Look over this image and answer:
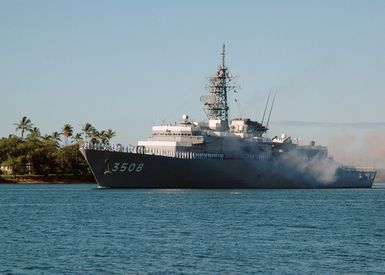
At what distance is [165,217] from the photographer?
187ft

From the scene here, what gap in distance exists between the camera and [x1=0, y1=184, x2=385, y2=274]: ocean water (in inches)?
1423

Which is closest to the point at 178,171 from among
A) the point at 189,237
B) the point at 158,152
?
the point at 158,152

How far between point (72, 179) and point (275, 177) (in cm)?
4605

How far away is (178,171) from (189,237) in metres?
43.9

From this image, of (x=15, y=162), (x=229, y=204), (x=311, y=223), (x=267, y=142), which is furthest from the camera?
(x=15, y=162)

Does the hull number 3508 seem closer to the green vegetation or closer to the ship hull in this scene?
the ship hull

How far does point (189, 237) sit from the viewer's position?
149 ft

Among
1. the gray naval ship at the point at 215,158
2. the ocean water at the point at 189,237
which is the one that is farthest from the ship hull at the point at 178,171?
the ocean water at the point at 189,237

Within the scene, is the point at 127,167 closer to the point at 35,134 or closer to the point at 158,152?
the point at 158,152

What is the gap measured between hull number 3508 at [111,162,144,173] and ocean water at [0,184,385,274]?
42.9 feet

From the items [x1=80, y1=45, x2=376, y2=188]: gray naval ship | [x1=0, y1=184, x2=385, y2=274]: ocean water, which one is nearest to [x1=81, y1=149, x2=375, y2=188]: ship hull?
[x1=80, y1=45, x2=376, y2=188]: gray naval ship

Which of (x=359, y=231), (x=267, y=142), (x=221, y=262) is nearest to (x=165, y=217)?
(x=359, y=231)

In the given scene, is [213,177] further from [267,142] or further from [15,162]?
[15,162]

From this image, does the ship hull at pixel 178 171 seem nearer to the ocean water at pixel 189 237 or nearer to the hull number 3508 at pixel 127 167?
the hull number 3508 at pixel 127 167
